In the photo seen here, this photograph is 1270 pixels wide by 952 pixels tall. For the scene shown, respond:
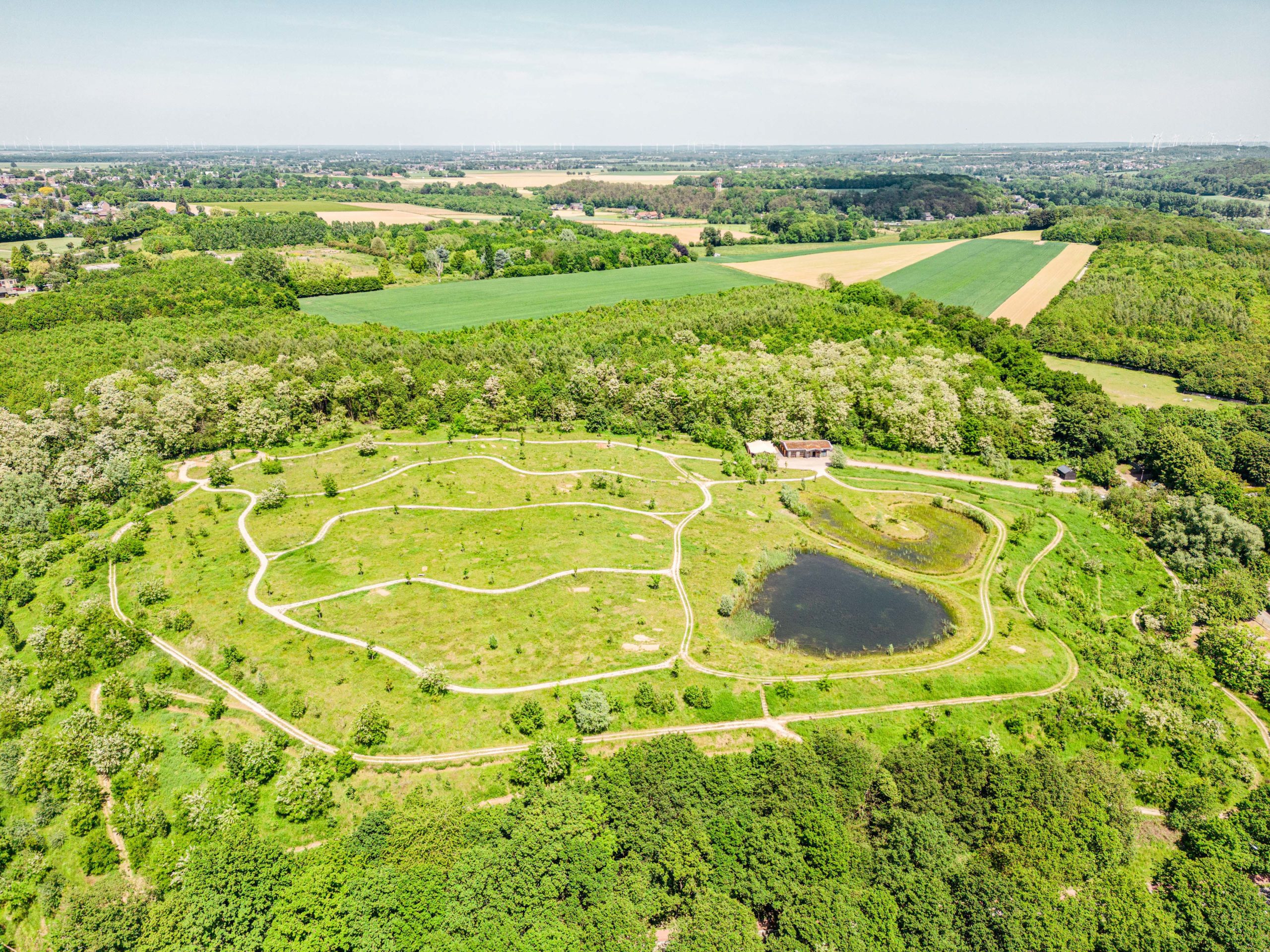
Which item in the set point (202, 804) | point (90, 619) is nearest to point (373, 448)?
point (90, 619)

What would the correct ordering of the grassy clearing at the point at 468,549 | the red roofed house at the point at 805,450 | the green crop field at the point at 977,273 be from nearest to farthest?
the grassy clearing at the point at 468,549 → the red roofed house at the point at 805,450 → the green crop field at the point at 977,273

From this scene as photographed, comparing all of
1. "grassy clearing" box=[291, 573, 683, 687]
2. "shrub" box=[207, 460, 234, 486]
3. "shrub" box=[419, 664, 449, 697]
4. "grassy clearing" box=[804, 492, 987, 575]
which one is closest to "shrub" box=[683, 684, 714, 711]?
"grassy clearing" box=[291, 573, 683, 687]

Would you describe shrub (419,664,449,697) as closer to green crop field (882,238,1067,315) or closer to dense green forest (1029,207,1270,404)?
dense green forest (1029,207,1270,404)

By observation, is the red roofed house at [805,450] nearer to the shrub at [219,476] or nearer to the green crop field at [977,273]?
the green crop field at [977,273]

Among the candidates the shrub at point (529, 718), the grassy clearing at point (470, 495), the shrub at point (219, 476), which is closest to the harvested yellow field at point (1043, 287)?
the grassy clearing at point (470, 495)

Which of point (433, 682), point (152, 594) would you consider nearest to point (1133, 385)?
point (433, 682)

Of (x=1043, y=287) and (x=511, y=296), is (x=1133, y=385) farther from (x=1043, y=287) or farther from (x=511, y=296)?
(x=511, y=296)
